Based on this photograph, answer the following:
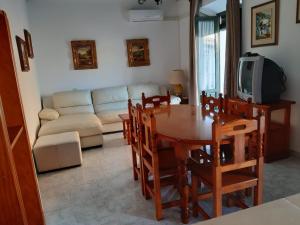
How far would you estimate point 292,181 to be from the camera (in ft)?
8.66

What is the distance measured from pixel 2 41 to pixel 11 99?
391mm

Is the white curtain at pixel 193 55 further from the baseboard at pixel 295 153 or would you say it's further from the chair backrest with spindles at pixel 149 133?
the chair backrest with spindles at pixel 149 133

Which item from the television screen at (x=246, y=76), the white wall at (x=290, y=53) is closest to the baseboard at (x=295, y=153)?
the white wall at (x=290, y=53)

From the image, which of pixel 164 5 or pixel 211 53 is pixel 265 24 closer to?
pixel 211 53

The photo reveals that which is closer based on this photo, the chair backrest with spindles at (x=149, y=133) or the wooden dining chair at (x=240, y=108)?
the chair backrest with spindles at (x=149, y=133)

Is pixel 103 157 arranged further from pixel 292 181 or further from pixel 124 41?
pixel 124 41

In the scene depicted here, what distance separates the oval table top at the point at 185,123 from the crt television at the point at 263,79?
2.57ft

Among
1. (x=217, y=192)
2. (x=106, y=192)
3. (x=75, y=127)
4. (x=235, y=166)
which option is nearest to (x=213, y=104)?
(x=235, y=166)

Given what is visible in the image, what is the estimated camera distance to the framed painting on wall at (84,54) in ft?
17.2

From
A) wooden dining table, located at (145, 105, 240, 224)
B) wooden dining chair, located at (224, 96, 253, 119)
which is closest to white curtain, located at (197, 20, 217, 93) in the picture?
wooden dining chair, located at (224, 96, 253, 119)

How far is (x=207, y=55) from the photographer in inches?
206

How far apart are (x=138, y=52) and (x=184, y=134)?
13.3 ft

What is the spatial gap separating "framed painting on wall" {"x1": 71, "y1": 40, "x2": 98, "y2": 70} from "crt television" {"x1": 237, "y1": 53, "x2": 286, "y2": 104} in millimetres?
3338

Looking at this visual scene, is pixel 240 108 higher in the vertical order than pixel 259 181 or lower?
higher
